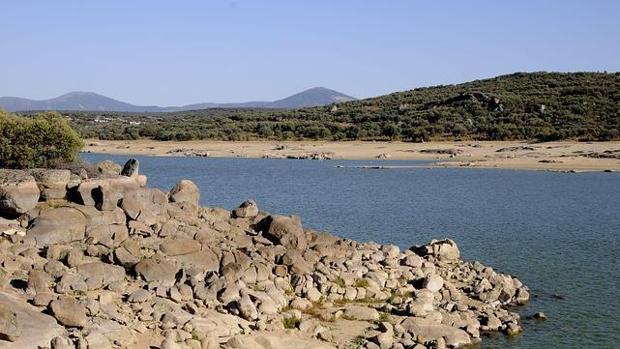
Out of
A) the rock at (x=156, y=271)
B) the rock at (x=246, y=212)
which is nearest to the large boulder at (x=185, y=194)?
the rock at (x=246, y=212)

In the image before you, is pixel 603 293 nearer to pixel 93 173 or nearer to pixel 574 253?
pixel 574 253

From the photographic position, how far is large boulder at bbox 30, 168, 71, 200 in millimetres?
19812

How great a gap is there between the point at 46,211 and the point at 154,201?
10.5 ft

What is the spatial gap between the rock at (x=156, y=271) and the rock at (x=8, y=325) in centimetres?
408

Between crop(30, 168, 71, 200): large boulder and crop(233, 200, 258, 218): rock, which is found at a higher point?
crop(30, 168, 71, 200): large boulder

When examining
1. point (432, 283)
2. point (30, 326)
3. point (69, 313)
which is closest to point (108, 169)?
point (69, 313)

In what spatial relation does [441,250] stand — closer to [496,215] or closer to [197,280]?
[197,280]

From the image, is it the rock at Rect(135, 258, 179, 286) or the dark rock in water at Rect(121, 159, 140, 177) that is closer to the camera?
the rock at Rect(135, 258, 179, 286)

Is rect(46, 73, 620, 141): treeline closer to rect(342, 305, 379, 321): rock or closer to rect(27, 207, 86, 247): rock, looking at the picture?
rect(342, 305, 379, 321): rock

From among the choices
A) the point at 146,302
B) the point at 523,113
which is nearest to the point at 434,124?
the point at 523,113

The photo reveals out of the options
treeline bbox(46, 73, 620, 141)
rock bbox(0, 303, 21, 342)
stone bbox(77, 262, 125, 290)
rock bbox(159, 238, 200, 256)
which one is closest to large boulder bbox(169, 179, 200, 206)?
rock bbox(159, 238, 200, 256)

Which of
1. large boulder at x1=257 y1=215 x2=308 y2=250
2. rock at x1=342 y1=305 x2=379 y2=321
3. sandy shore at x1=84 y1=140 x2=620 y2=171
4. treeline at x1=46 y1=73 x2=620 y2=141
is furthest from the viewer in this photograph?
treeline at x1=46 y1=73 x2=620 y2=141

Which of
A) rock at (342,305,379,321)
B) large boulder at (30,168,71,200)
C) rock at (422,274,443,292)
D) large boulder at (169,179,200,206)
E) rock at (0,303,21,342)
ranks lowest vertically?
rock at (342,305,379,321)

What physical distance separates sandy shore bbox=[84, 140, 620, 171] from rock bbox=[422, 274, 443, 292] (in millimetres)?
40971
